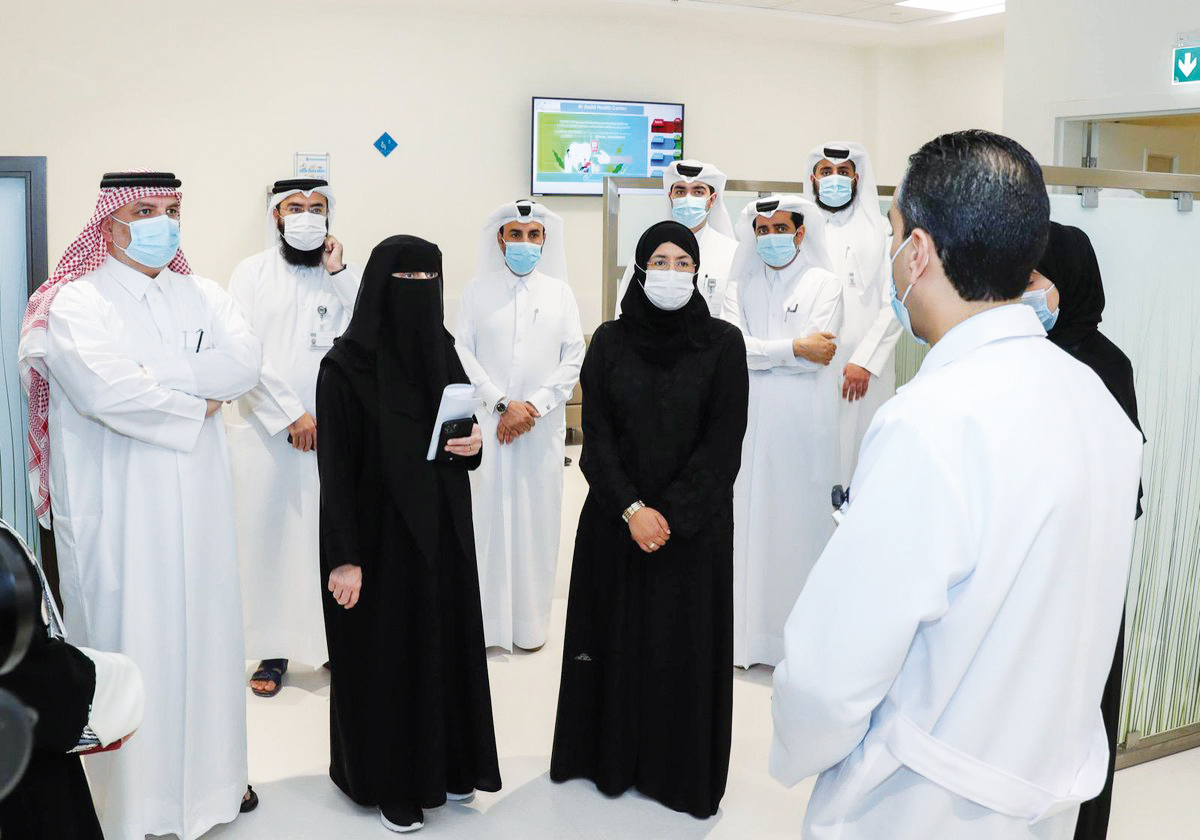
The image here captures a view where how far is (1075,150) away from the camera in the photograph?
6.54 metres

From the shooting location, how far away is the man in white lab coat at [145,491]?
2732 millimetres

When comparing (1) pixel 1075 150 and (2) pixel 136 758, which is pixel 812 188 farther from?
(2) pixel 136 758

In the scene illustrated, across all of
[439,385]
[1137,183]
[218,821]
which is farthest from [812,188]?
[218,821]

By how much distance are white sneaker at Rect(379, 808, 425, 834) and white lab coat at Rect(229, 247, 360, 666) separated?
1.25 meters

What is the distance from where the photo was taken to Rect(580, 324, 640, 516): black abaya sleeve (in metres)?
3.04

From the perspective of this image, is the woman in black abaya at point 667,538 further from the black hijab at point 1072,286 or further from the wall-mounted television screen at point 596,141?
the wall-mounted television screen at point 596,141

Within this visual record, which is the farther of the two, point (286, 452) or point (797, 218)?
point (797, 218)

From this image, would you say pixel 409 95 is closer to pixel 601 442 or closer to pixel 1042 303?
pixel 601 442

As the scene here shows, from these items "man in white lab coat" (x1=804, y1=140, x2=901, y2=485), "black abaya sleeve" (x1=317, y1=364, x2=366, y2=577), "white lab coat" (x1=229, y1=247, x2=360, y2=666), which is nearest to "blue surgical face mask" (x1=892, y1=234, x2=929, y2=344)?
"black abaya sleeve" (x1=317, y1=364, x2=366, y2=577)

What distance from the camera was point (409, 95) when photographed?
27.2 feet

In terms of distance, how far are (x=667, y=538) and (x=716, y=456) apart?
0.92ft

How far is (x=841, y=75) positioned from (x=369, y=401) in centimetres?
829

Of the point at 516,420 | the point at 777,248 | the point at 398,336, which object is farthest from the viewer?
the point at 516,420

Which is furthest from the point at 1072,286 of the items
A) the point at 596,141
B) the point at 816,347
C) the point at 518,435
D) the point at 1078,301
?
the point at 596,141
